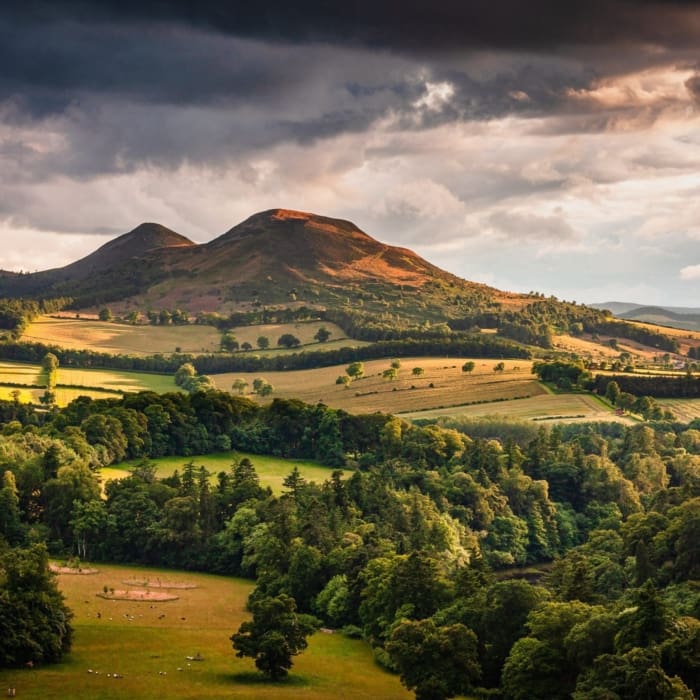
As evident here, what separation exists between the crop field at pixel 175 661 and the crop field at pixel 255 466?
39555 mm

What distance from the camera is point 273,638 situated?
278ft

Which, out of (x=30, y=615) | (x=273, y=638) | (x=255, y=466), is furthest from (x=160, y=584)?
(x=255, y=466)

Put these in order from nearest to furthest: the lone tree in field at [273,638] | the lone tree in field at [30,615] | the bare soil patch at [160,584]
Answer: the lone tree in field at [30,615] → the lone tree in field at [273,638] → the bare soil patch at [160,584]

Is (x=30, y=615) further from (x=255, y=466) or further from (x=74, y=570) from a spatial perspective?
(x=255, y=466)

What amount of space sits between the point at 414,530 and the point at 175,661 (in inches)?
1916

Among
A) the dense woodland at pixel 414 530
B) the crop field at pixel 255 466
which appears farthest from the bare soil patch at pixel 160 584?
the crop field at pixel 255 466

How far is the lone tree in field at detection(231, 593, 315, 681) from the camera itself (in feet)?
277

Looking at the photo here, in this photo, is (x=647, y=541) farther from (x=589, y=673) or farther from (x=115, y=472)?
(x=115, y=472)

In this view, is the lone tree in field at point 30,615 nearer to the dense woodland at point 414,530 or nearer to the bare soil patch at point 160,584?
the dense woodland at point 414,530

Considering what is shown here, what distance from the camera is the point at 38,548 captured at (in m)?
93.6

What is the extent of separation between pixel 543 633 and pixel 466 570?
19341mm

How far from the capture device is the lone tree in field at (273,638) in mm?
84375

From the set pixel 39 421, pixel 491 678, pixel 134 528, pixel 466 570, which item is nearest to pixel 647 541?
pixel 466 570

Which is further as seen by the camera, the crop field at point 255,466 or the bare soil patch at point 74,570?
the crop field at point 255,466
